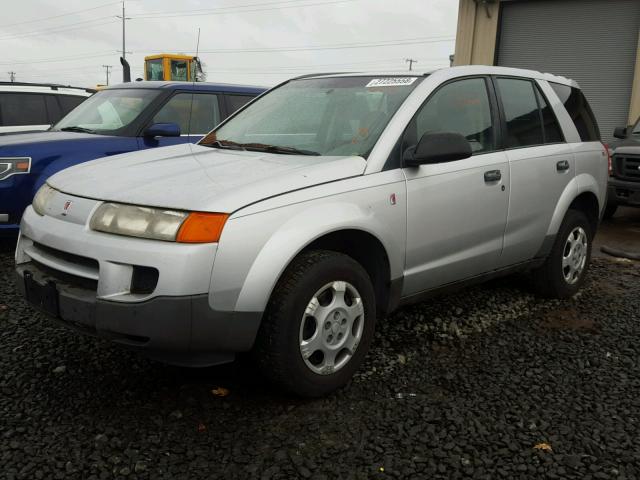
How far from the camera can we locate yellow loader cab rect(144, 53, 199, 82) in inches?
825

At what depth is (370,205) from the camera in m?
3.12

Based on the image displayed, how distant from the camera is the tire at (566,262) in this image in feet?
15.1

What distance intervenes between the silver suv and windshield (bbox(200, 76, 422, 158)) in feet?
0.05

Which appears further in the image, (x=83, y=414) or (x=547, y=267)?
(x=547, y=267)

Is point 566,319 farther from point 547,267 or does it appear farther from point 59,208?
point 59,208

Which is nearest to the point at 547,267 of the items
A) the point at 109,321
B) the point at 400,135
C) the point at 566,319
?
the point at 566,319

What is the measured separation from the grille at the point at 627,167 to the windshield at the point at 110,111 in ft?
19.9

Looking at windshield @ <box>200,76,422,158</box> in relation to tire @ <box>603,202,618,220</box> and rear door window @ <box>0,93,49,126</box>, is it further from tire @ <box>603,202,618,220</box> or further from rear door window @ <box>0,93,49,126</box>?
tire @ <box>603,202,618,220</box>

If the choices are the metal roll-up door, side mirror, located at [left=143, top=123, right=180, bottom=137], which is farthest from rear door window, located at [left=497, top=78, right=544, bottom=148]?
the metal roll-up door

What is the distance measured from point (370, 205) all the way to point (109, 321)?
4.38ft

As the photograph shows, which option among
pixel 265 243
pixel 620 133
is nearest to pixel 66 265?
pixel 265 243

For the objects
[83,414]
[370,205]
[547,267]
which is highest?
[370,205]

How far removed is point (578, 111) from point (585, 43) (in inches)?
446

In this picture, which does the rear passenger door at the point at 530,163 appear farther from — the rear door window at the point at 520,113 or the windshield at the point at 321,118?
the windshield at the point at 321,118
